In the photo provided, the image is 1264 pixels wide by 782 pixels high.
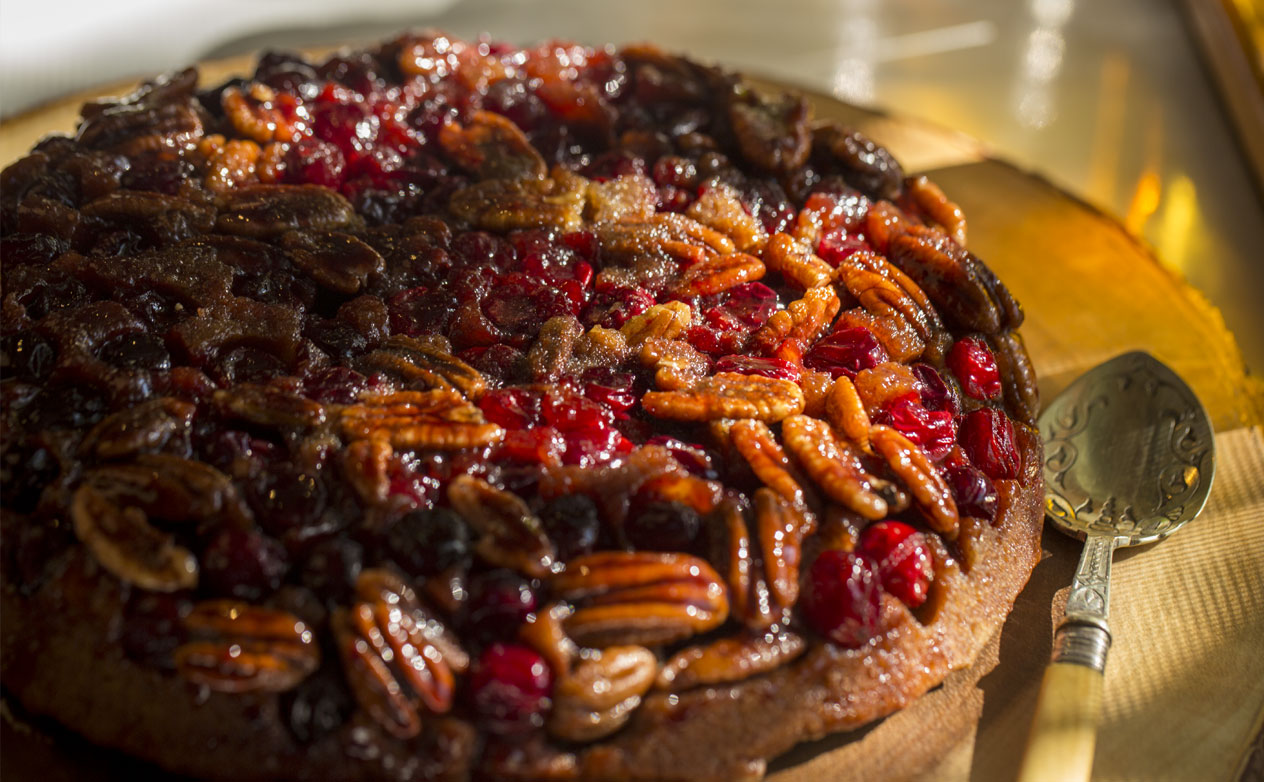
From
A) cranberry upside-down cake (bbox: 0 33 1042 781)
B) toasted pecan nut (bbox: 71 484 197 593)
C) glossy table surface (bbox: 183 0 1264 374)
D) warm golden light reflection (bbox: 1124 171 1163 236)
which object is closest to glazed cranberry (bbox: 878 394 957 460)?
cranberry upside-down cake (bbox: 0 33 1042 781)

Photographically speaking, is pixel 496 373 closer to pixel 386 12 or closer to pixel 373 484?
pixel 373 484

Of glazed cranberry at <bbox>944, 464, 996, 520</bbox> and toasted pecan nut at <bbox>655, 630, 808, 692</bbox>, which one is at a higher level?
toasted pecan nut at <bbox>655, 630, 808, 692</bbox>

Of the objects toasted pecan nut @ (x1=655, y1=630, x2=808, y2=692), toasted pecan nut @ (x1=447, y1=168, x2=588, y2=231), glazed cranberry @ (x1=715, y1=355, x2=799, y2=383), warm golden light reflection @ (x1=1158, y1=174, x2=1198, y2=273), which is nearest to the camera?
toasted pecan nut @ (x1=655, y1=630, x2=808, y2=692)

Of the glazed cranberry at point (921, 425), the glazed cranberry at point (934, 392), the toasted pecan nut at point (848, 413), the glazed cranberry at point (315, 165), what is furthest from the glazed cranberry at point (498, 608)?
the glazed cranberry at point (315, 165)

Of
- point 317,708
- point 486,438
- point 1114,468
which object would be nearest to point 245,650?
point 317,708

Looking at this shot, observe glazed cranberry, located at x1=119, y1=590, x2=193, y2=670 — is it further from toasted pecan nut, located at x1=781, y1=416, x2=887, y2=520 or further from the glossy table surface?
the glossy table surface

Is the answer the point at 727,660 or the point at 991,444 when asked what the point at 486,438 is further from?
the point at 991,444

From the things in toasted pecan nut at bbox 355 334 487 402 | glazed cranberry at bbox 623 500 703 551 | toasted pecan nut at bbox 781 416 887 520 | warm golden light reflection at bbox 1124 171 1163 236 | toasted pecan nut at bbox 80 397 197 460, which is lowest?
warm golden light reflection at bbox 1124 171 1163 236
